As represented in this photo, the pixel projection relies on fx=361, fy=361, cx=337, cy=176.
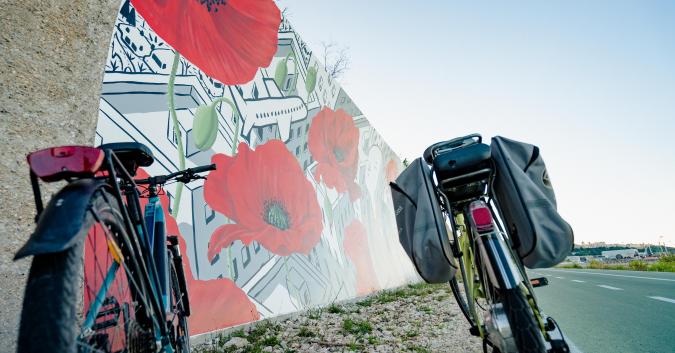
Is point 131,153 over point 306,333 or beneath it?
over

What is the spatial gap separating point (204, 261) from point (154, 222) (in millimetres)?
1529

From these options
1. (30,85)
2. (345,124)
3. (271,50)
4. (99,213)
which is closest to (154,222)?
(99,213)

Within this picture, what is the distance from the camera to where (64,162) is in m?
0.97

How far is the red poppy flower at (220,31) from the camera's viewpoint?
10.7 ft

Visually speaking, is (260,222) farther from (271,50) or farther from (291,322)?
(271,50)

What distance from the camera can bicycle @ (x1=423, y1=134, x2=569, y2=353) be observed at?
1.47 meters

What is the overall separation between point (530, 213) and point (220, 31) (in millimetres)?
3607

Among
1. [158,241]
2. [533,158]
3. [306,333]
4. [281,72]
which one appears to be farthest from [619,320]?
[281,72]

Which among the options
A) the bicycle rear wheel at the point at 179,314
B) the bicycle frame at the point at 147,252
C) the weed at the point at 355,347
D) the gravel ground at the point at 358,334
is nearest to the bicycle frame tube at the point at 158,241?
the bicycle frame at the point at 147,252

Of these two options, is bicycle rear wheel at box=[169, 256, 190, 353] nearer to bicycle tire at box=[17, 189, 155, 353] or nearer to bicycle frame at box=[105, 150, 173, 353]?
bicycle frame at box=[105, 150, 173, 353]

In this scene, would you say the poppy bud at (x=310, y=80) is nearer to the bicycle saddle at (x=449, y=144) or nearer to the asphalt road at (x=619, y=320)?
the bicycle saddle at (x=449, y=144)

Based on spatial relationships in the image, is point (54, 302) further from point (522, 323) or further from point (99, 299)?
point (522, 323)

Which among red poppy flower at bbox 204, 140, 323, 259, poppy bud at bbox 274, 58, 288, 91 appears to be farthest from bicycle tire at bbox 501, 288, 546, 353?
poppy bud at bbox 274, 58, 288, 91

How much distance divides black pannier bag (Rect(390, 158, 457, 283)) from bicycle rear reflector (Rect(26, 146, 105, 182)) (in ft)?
4.49
